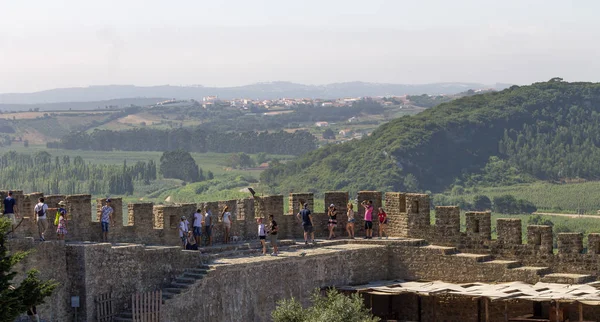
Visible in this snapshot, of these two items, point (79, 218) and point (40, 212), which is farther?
point (79, 218)

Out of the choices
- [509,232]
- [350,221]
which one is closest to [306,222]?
[350,221]

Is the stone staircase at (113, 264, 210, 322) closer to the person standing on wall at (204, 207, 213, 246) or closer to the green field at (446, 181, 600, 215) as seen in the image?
the person standing on wall at (204, 207, 213, 246)

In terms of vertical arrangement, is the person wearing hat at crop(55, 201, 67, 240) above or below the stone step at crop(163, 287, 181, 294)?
above

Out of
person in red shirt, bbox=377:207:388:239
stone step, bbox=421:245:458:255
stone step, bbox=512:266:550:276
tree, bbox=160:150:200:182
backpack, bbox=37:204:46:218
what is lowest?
tree, bbox=160:150:200:182

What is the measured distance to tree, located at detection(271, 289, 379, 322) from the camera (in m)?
33.2

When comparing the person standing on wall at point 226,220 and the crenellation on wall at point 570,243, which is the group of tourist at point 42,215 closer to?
the person standing on wall at point 226,220

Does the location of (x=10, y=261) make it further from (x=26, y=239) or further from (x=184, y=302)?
(x=184, y=302)

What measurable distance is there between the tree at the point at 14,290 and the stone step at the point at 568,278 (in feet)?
40.3

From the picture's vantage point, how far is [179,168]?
131000mm

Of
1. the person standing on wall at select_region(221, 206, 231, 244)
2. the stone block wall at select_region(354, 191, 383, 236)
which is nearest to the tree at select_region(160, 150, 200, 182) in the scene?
the stone block wall at select_region(354, 191, 383, 236)

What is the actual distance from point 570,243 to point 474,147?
84570 mm

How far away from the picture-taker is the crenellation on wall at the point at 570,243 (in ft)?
120

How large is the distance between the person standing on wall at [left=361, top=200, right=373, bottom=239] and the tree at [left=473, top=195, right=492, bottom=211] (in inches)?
2037

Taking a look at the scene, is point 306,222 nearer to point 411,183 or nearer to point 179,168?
point 411,183
